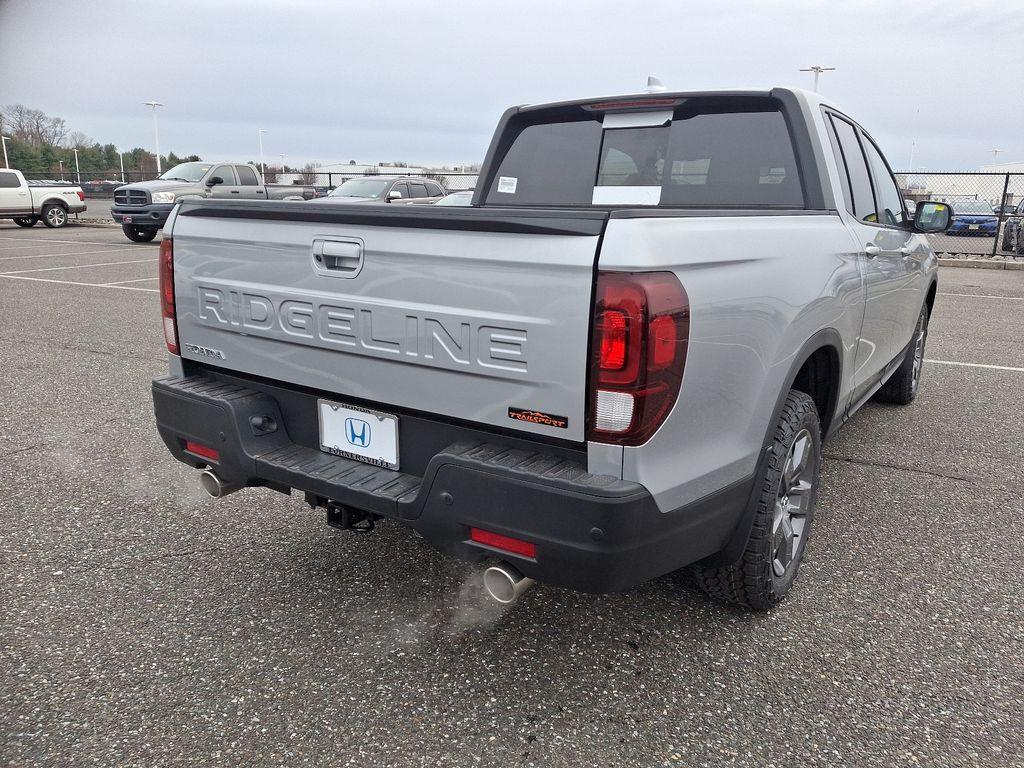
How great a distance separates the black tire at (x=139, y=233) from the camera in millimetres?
19094

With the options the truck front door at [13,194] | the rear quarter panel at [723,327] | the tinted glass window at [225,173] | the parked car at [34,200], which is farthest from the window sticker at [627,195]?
the truck front door at [13,194]

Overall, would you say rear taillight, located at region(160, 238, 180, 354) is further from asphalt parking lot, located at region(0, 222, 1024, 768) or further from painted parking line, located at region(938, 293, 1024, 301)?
painted parking line, located at region(938, 293, 1024, 301)

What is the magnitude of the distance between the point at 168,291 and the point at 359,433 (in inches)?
41.3

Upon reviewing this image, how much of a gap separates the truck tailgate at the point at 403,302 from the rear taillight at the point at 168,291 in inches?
1.6

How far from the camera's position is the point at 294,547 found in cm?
336

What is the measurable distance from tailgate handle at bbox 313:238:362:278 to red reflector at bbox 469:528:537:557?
0.87m

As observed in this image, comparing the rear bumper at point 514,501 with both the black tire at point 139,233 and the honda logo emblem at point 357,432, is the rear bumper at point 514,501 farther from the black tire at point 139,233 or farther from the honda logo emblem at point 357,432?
the black tire at point 139,233

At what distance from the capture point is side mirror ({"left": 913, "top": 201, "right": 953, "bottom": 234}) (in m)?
4.33

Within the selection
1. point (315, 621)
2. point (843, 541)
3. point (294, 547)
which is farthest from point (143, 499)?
point (843, 541)

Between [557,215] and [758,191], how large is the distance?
1704mm

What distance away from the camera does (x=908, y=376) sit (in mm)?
5473

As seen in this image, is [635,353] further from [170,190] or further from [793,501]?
[170,190]

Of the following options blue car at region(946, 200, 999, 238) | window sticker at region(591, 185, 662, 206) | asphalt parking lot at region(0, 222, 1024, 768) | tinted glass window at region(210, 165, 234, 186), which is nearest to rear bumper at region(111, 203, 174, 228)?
tinted glass window at region(210, 165, 234, 186)

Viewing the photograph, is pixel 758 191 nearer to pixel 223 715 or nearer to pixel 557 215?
pixel 557 215
